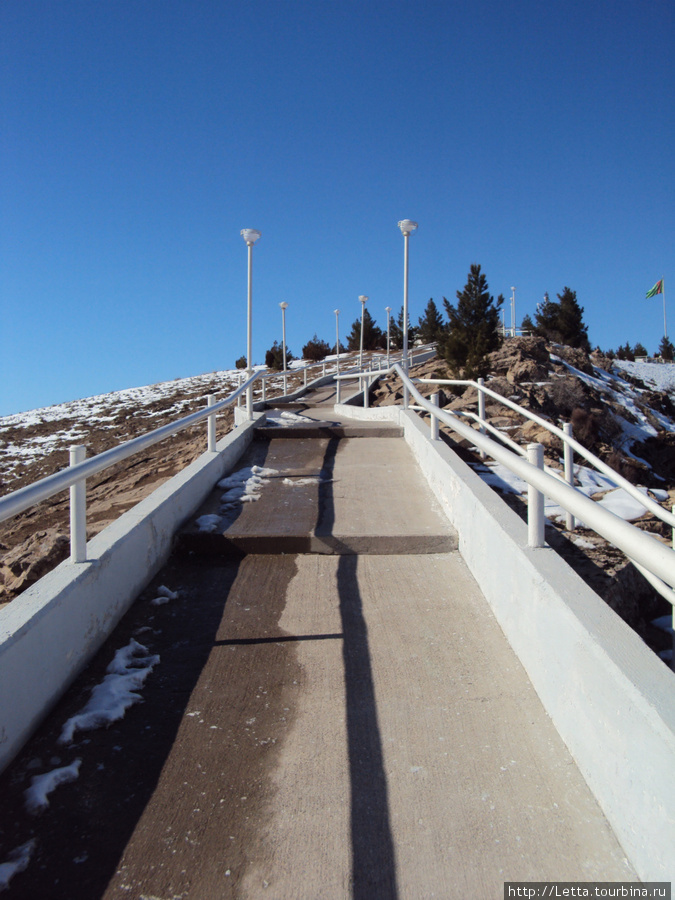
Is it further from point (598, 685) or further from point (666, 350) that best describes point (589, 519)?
point (666, 350)

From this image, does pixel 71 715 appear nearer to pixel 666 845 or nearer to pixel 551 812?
pixel 551 812

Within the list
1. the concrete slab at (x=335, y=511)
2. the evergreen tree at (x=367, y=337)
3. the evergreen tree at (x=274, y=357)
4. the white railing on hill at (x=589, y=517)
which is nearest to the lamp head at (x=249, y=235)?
the concrete slab at (x=335, y=511)

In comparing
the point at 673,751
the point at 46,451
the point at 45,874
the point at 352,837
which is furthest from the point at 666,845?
the point at 46,451

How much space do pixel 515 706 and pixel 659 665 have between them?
2.70 feet

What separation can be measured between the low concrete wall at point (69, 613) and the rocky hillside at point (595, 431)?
3.37 meters

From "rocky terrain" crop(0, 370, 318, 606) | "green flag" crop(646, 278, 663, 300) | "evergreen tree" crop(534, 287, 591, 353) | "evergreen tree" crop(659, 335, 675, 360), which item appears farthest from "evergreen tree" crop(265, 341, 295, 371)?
"evergreen tree" crop(659, 335, 675, 360)

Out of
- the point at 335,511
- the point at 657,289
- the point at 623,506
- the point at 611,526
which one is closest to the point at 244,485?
the point at 335,511

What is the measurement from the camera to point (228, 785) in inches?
88.4

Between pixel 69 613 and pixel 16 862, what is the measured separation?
1.15m

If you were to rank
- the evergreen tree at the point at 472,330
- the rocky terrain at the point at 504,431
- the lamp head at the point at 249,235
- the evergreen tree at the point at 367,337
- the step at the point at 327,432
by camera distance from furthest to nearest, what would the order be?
1. the evergreen tree at the point at 367,337
2. the evergreen tree at the point at 472,330
3. the lamp head at the point at 249,235
4. the step at the point at 327,432
5. the rocky terrain at the point at 504,431

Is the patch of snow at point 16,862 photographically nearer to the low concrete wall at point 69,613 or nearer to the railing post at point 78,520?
the low concrete wall at point 69,613

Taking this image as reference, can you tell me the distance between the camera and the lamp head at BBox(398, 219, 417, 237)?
36.7ft

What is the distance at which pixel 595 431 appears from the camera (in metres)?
20.6

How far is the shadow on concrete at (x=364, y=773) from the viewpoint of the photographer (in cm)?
185
